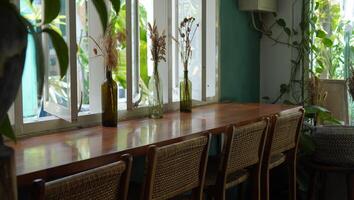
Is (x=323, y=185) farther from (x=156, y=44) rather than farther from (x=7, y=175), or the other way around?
(x=7, y=175)

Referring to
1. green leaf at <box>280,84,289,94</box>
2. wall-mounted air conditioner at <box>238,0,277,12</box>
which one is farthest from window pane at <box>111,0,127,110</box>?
green leaf at <box>280,84,289,94</box>

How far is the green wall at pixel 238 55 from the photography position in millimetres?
3482

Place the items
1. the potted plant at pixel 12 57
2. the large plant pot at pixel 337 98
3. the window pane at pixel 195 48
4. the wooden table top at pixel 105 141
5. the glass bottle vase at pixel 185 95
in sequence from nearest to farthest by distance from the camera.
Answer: the potted plant at pixel 12 57, the wooden table top at pixel 105 141, the glass bottle vase at pixel 185 95, the window pane at pixel 195 48, the large plant pot at pixel 337 98

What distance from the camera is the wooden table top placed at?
148 centimetres

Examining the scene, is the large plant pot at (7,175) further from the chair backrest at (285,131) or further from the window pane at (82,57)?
the chair backrest at (285,131)

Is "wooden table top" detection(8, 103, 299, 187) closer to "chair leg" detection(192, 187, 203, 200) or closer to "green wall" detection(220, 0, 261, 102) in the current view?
"chair leg" detection(192, 187, 203, 200)

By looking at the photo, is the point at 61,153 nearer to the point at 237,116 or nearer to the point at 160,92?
the point at 160,92

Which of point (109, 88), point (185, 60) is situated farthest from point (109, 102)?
point (185, 60)

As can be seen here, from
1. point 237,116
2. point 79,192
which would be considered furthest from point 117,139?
point 237,116

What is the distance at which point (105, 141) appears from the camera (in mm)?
1903

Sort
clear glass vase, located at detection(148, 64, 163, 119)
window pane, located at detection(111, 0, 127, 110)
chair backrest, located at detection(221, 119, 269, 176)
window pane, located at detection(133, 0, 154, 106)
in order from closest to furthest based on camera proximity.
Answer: chair backrest, located at detection(221, 119, 269, 176) < window pane, located at detection(111, 0, 127, 110) < clear glass vase, located at detection(148, 64, 163, 119) < window pane, located at detection(133, 0, 154, 106)

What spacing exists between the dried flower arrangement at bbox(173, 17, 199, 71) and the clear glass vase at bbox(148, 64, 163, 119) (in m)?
0.33

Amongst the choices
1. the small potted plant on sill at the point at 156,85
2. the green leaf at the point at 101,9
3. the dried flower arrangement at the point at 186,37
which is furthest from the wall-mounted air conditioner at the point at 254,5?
the green leaf at the point at 101,9

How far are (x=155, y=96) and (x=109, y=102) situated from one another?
39cm
